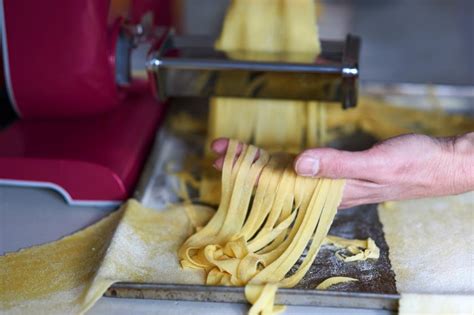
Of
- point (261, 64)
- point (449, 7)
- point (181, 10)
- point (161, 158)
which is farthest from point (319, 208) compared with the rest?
point (449, 7)

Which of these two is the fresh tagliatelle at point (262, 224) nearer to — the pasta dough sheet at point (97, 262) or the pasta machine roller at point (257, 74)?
the pasta dough sheet at point (97, 262)

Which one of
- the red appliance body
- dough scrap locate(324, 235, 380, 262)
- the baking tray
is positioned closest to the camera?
the baking tray

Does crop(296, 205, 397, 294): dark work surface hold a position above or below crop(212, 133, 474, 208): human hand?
below

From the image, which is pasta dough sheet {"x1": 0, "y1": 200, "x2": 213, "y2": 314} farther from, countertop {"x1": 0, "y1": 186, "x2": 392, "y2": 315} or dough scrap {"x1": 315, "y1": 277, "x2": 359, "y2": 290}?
dough scrap {"x1": 315, "y1": 277, "x2": 359, "y2": 290}

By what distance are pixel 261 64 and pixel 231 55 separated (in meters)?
0.07

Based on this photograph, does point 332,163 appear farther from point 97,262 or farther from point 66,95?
point 66,95

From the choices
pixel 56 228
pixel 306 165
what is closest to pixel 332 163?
pixel 306 165

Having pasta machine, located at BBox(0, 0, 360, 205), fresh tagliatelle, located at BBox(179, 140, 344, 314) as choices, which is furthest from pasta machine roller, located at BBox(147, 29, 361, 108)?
fresh tagliatelle, located at BBox(179, 140, 344, 314)

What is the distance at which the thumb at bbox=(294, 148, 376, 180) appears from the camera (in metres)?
0.91

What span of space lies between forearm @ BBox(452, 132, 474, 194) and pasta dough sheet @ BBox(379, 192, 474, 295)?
0.29 feet

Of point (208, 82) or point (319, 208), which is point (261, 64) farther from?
point (319, 208)

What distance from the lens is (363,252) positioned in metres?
0.97

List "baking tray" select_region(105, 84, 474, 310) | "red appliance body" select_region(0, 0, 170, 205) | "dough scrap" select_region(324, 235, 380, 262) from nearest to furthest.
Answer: "baking tray" select_region(105, 84, 474, 310), "dough scrap" select_region(324, 235, 380, 262), "red appliance body" select_region(0, 0, 170, 205)

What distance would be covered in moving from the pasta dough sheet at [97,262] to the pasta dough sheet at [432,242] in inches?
10.8
